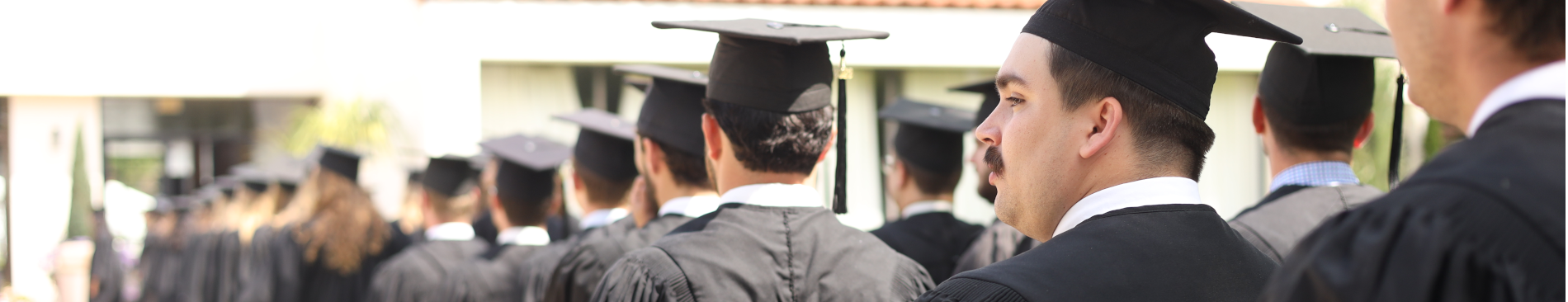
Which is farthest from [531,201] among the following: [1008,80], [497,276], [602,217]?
[1008,80]

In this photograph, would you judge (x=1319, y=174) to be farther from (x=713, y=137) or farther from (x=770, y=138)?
(x=713, y=137)

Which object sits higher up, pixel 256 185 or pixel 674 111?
pixel 674 111

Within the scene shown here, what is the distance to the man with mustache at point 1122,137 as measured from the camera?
1385mm

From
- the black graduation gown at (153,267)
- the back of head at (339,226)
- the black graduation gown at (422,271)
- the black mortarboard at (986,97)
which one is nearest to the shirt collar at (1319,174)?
the black mortarboard at (986,97)

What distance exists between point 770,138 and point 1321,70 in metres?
1.41

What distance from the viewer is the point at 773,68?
2434 millimetres

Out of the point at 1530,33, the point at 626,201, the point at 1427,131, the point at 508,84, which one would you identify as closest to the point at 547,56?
the point at 508,84

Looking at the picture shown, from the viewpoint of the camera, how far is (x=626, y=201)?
15.0 feet

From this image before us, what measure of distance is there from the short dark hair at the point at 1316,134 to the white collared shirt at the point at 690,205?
1467 mm

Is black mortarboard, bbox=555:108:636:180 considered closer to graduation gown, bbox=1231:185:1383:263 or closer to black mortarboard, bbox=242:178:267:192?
graduation gown, bbox=1231:185:1383:263

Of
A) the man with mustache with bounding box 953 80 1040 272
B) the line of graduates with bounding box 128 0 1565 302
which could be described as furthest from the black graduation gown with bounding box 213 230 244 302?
the man with mustache with bounding box 953 80 1040 272

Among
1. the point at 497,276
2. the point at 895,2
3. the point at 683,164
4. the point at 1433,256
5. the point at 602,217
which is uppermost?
the point at 895,2

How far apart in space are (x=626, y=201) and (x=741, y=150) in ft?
7.45

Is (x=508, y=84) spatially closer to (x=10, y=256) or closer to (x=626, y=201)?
(x=626, y=201)
